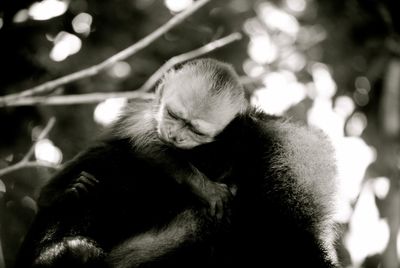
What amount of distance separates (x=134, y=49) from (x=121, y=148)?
1.78 ft

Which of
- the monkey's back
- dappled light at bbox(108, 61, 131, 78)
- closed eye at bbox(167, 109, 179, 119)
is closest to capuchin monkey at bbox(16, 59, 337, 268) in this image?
the monkey's back

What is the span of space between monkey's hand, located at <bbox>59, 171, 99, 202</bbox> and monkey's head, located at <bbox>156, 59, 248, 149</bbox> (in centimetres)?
54

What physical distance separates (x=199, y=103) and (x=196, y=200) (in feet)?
2.54

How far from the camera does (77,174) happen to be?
8.70 ft

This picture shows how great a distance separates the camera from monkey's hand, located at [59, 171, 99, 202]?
2.48 metres

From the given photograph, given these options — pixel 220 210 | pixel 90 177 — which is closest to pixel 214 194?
pixel 220 210

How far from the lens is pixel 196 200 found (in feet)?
8.18

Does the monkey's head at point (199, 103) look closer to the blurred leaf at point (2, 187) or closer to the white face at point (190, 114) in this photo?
the white face at point (190, 114)

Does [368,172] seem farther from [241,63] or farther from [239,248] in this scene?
[239,248]

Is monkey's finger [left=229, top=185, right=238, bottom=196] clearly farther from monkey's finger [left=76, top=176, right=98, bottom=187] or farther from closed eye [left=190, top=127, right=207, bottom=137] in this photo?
monkey's finger [left=76, top=176, right=98, bottom=187]

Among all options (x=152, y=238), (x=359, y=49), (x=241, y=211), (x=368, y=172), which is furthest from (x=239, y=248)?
(x=359, y=49)

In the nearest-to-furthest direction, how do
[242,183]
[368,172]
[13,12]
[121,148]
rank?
[242,183] → [121,148] → [13,12] → [368,172]

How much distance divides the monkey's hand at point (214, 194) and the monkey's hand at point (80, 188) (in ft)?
1.52

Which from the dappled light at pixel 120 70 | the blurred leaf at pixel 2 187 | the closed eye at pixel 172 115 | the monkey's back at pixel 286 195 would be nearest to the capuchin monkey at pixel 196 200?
the monkey's back at pixel 286 195
